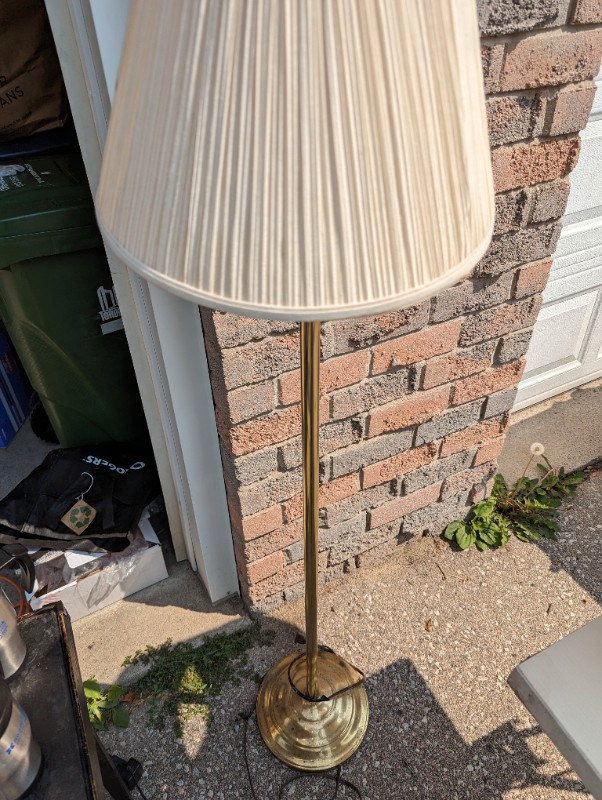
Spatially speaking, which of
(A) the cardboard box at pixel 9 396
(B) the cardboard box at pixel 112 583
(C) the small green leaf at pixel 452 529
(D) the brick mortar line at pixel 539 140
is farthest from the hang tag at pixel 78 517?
(D) the brick mortar line at pixel 539 140

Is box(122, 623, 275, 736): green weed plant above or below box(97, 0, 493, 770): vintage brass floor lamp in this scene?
below

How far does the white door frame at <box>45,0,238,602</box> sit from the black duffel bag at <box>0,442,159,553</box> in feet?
0.51

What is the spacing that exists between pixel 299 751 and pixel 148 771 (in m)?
0.45

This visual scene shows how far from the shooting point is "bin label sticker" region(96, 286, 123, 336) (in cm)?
187

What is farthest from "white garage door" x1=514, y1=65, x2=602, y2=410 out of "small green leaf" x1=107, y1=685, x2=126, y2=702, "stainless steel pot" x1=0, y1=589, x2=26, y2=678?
"stainless steel pot" x1=0, y1=589, x2=26, y2=678

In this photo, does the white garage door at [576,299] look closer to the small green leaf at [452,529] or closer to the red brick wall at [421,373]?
the red brick wall at [421,373]

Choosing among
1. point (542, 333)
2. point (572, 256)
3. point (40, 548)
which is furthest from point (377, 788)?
point (572, 256)

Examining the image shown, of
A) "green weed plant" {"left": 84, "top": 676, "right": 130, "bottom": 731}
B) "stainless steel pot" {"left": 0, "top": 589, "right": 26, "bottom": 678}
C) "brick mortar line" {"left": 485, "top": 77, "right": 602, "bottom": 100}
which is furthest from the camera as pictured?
"green weed plant" {"left": 84, "top": 676, "right": 130, "bottom": 731}

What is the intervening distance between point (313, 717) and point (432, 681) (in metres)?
0.43

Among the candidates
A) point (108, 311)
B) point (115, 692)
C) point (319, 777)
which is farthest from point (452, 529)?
point (108, 311)

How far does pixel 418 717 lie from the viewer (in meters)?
1.80

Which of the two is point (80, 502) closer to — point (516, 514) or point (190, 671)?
point (190, 671)

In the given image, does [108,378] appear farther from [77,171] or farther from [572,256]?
[572,256]

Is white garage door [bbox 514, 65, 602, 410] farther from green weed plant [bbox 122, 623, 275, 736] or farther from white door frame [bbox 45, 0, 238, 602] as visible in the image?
green weed plant [bbox 122, 623, 275, 736]
